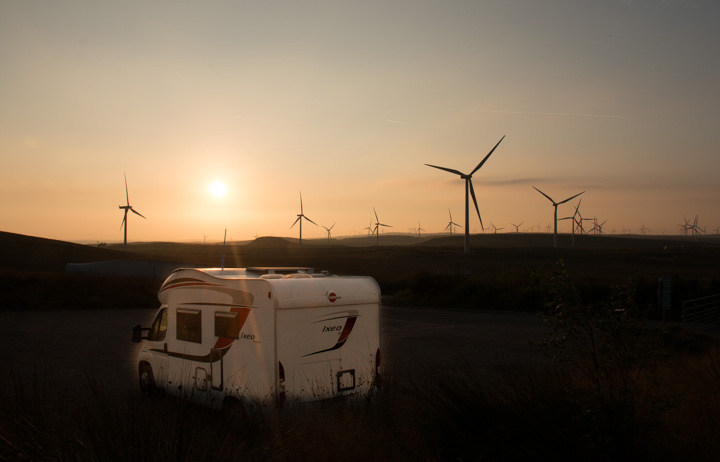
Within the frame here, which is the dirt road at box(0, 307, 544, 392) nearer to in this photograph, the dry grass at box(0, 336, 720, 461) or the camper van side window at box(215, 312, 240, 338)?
the camper van side window at box(215, 312, 240, 338)

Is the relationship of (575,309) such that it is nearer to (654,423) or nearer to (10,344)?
(654,423)

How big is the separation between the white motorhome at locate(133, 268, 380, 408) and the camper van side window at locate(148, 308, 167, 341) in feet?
2.24

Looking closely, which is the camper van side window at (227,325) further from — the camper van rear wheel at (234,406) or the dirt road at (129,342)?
the dirt road at (129,342)

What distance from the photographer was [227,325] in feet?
29.1

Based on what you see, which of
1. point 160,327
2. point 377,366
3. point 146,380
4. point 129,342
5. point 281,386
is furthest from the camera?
point 129,342

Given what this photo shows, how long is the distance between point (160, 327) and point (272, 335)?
4003mm

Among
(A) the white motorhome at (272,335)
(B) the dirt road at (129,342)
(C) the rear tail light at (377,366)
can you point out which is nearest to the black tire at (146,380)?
(B) the dirt road at (129,342)

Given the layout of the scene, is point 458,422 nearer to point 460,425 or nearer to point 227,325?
point 460,425

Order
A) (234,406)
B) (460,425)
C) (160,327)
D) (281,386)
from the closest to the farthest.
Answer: (460,425) < (281,386) < (234,406) < (160,327)

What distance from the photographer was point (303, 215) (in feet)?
339

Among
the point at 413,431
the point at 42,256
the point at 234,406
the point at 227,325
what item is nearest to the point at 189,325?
the point at 227,325

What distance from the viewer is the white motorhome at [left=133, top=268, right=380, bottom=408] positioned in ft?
26.8

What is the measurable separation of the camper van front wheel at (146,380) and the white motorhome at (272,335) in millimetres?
1092

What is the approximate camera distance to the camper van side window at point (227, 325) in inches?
341
